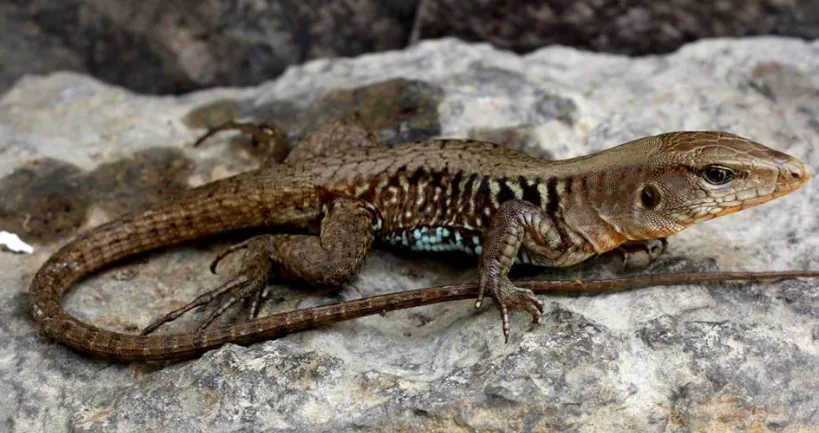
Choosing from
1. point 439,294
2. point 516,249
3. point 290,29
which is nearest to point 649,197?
point 516,249

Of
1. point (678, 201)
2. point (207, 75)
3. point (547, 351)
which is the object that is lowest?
point (207, 75)

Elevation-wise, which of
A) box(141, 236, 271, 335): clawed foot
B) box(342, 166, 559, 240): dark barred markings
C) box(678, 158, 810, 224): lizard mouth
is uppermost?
box(678, 158, 810, 224): lizard mouth

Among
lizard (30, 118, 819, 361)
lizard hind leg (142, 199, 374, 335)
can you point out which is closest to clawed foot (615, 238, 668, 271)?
lizard (30, 118, 819, 361)

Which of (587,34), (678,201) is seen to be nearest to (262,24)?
(587,34)

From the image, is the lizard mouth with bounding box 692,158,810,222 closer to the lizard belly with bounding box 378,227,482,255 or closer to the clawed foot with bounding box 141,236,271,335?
the lizard belly with bounding box 378,227,482,255

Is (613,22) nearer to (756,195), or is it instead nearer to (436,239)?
(436,239)

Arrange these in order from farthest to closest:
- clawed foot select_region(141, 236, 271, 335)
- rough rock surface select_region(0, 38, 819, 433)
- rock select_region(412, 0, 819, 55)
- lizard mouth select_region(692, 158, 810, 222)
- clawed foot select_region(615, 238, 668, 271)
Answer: rock select_region(412, 0, 819, 55)
clawed foot select_region(615, 238, 668, 271)
clawed foot select_region(141, 236, 271, 335)
lizard mouth select_region(692, 158, 810, 222)
rough rock surface select_region(0, 38, 819, 433)

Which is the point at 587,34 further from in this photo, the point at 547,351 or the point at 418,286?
the point at 547,351

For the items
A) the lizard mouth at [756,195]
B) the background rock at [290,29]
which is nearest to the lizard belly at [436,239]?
the lizard mouth at [756,195]

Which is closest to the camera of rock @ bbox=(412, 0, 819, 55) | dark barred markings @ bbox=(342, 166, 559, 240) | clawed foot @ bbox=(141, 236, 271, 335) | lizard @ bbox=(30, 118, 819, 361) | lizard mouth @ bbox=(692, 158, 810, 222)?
lizard mouth @ bbox=(692, 158, 810, 222)
